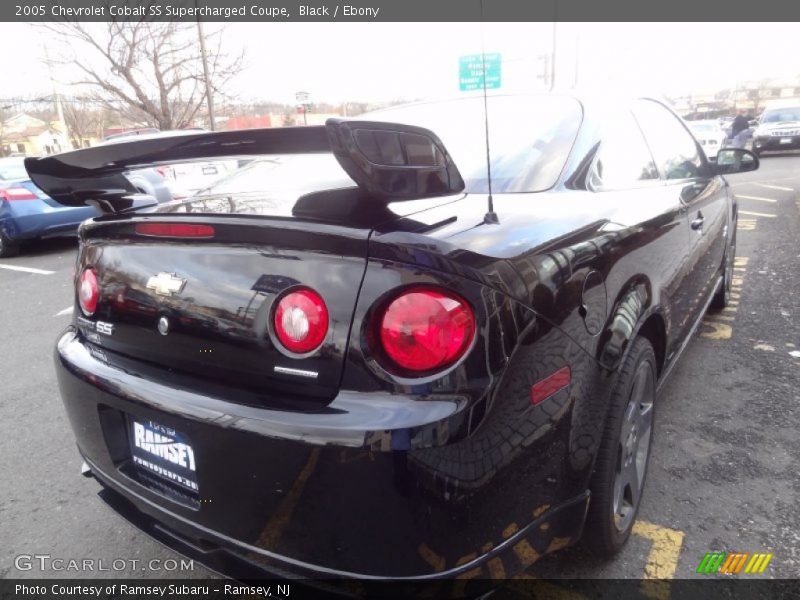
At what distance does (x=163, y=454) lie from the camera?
1.62 metres

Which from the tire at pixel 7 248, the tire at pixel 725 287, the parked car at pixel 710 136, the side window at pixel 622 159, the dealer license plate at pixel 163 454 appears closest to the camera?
the dealer license plate at pixel 163 454

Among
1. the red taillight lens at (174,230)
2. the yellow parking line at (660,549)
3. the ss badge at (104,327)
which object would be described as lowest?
the yellow parking line at (660,549)

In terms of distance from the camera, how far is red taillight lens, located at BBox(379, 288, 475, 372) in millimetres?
1322

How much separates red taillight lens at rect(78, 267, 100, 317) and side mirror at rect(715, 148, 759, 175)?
351 cm

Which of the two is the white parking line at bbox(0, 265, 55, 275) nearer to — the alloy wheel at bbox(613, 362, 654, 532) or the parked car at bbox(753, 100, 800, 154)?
the alloy wheel at bbox(613, 362, 654, 532)

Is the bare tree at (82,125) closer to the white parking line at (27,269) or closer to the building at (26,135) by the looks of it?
the building at (26,135)

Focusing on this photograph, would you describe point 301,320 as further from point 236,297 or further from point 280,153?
point 280,153

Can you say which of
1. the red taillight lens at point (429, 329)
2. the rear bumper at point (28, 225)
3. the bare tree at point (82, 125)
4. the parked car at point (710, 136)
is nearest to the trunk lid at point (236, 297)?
the red taillight lens at point (429, 329)

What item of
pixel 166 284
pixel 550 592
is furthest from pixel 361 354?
pixel 550 592

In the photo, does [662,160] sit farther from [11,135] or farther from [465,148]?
[11,135]

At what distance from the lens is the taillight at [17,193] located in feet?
26.2

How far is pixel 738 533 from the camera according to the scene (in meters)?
2.12

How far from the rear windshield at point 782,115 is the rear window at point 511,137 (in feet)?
70.8

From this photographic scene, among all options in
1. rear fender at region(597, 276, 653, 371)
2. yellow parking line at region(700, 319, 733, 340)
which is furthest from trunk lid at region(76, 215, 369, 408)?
yellow parking line at region(700, 319, 733, 340)
